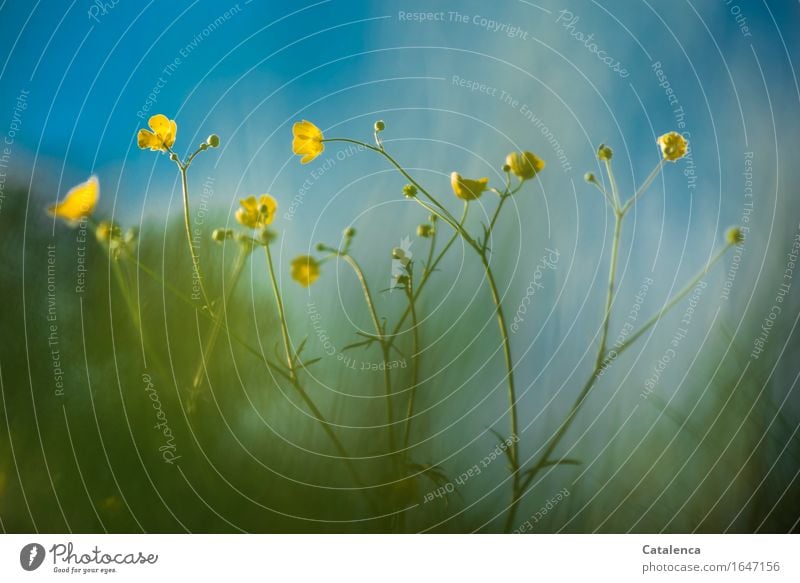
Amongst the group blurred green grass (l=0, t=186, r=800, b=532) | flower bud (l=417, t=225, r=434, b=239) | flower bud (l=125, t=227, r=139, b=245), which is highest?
flower bud (l=125, t=227, r=139, b=245)

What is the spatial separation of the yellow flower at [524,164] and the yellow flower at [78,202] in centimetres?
39

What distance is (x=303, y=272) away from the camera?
2.29 feet

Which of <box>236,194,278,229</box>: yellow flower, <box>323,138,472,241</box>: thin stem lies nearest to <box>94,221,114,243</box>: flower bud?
<box>236,194,278,229</box>: yellow flower

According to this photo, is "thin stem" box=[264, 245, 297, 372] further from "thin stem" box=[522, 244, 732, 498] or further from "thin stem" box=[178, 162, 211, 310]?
"thin stem" box=[522, 244, 732, 498]

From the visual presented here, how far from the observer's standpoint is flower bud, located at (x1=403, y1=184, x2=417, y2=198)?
27.6 inches

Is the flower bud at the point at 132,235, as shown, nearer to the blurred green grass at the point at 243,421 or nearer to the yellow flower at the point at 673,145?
the blurred green grass at the point at 243,421

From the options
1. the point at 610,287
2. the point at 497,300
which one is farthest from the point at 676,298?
the point at 497,300

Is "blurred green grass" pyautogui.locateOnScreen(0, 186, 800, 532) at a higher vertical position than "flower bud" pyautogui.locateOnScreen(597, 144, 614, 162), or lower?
lower

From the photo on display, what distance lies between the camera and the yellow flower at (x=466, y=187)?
70 cm

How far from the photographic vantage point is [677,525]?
71 centimetres

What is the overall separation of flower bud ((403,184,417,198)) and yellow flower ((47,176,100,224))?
29cm

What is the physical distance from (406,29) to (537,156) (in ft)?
0.58

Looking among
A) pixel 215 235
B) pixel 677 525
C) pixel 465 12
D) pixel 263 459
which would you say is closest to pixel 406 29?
pixel 465 12
